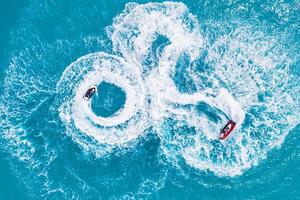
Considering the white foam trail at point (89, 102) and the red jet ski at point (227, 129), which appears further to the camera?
the white foam trail at point (89, 102)

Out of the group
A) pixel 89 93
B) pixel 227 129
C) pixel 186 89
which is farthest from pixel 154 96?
pixel 227 129

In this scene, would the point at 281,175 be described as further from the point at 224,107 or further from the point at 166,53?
the point at 166,53

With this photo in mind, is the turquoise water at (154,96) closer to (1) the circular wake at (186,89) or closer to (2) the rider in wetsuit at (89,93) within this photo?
(1) the circular wake at (186,89)

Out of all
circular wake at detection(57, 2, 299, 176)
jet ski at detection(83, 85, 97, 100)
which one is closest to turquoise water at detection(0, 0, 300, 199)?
circular wake at detection(57, 2, 299, 176)

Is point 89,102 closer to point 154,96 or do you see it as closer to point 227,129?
point 154,96

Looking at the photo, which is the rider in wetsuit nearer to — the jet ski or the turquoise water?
the jet ski

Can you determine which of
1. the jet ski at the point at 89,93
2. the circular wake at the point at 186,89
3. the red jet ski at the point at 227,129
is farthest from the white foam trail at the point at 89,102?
the red jet ski at the point at 227,129
